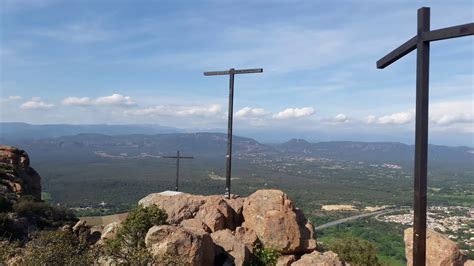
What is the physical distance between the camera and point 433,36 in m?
7.52

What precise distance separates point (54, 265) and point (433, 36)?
337 inches

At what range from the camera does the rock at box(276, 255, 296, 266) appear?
1253 centimetres

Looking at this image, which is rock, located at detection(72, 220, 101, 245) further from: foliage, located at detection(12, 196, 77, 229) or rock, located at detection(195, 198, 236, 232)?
rock, located at detection(195, 198, 236, 232)

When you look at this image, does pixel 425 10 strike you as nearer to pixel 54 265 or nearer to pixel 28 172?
pixel 54 265

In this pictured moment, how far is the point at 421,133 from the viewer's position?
7.80 metres

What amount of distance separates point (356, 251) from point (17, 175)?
2326 cm

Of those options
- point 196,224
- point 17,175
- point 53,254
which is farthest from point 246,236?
point 17,175

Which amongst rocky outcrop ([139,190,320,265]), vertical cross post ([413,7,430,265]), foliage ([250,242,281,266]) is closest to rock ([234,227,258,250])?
rocky outcrop ([139,190,320,265])

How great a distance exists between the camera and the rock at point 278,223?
43.3ft

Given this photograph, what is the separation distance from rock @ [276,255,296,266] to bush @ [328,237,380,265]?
6.47 metres

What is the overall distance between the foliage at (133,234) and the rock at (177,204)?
1334 mm

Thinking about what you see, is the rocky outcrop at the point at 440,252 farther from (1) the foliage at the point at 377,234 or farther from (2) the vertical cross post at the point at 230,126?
(1) the foliage at the point at 377,234

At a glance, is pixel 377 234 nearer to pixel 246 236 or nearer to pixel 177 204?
pixel 177 204

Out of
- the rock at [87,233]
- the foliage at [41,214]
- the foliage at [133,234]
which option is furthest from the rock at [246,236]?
the foliage at [41,214]
